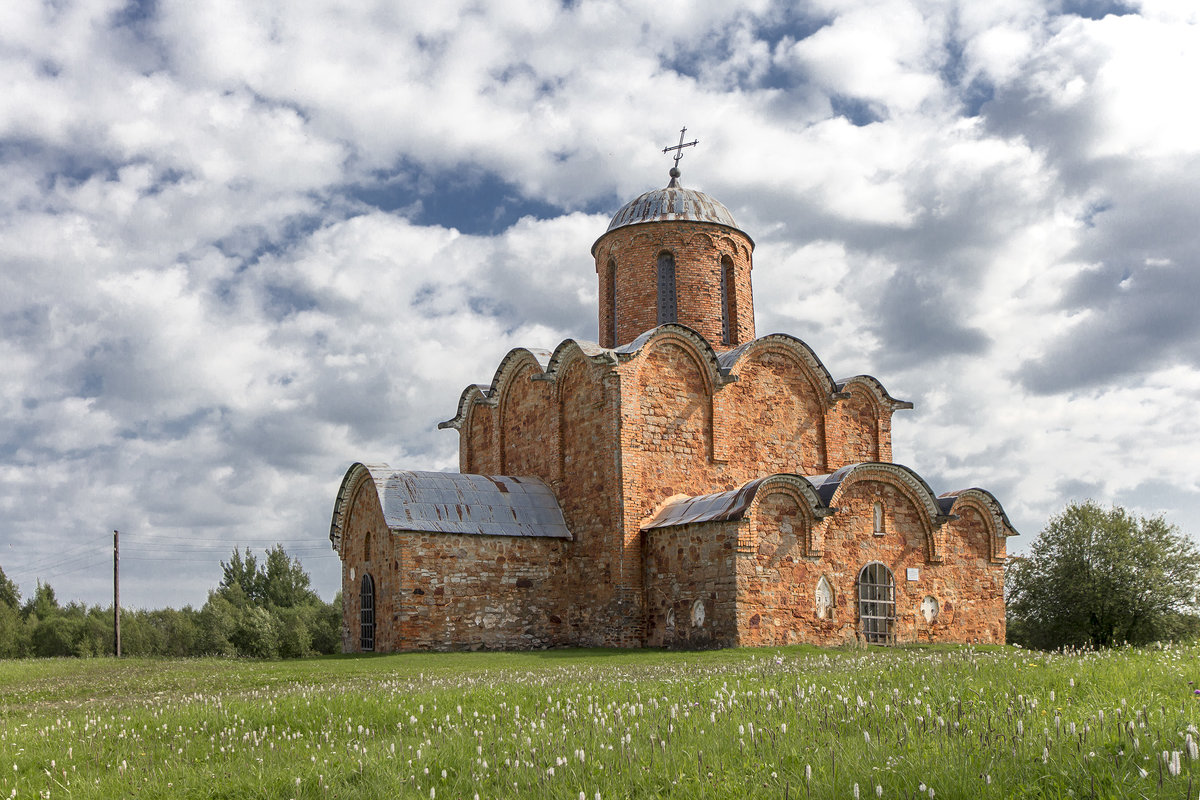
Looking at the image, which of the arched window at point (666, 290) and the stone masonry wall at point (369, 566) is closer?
the stone masonry wall at point (369, 566)

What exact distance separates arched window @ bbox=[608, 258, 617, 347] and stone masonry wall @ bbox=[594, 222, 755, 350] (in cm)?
12

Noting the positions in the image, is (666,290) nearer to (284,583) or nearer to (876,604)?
(876,604)

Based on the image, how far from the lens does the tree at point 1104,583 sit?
2619 cm

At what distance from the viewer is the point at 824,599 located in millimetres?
20078

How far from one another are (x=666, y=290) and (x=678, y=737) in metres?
21.1

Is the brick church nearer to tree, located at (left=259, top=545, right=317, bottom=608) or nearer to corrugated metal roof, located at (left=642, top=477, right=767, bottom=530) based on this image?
corrugated metal roof, located at (left=642, top=477, right=767, bottom=530)

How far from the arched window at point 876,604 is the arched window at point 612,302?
32.2ft

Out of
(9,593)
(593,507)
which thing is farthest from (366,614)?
(9,593)

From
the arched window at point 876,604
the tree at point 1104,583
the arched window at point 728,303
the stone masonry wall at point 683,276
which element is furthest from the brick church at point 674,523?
the tree at point 1104,583

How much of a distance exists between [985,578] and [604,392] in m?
9.99

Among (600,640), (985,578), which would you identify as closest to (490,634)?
(600,640)

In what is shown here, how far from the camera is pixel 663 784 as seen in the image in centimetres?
529

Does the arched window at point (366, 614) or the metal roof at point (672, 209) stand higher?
the metal roof at point (672, 209)

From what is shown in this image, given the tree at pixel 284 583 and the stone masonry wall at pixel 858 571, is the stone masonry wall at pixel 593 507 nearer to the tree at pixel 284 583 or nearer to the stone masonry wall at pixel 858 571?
the stone masonry wall at pixel 858 571
